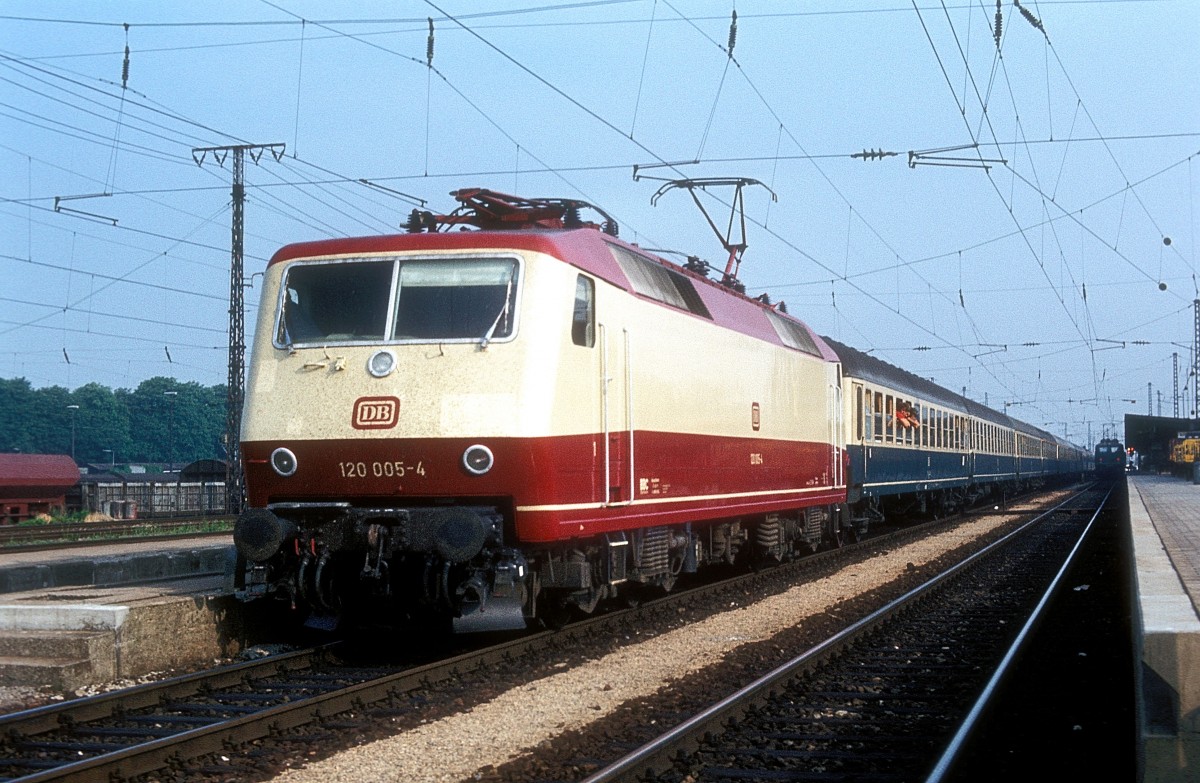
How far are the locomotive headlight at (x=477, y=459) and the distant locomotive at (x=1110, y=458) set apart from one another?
96.8 m

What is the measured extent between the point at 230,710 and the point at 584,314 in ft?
14.3

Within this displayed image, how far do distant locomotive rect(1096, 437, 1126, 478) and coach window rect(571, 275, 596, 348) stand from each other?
95.6m

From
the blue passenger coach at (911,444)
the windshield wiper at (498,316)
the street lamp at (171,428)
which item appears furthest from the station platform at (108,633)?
the street lamp at (171,428)

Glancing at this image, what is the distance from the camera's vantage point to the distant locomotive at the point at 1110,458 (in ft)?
328

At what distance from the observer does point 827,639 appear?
11.7 meters

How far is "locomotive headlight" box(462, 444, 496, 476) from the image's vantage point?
32.5 ft

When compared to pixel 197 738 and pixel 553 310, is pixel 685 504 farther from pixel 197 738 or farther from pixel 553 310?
pixel 197 738

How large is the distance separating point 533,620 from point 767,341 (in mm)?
6134

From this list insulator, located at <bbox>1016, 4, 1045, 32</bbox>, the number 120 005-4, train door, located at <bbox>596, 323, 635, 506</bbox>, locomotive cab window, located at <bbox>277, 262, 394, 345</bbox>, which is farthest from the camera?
insulator, located at <bbox>1016, 4, 1045, 32</bbox>

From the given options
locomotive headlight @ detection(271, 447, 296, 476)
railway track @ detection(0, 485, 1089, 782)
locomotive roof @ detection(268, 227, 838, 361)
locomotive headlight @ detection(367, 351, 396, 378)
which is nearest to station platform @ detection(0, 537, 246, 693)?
railway track @ detection(0, 485, 1089, 782)

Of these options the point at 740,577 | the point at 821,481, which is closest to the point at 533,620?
the point at 740,577

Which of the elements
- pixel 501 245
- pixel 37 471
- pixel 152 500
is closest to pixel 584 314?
pixel 501 245

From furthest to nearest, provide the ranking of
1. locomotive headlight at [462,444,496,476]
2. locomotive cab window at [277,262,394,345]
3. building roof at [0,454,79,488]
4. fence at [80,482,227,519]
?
fence at [80,482,227,519] → building roof at [0,454,79,488] → locomotive cab window at [277,262,394,345] → locomotive headlight at [462,444,496,476]

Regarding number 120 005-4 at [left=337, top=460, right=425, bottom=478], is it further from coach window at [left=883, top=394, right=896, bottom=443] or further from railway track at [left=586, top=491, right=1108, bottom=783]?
coach window at [left=883, top=394, right=896, bottom=443]
